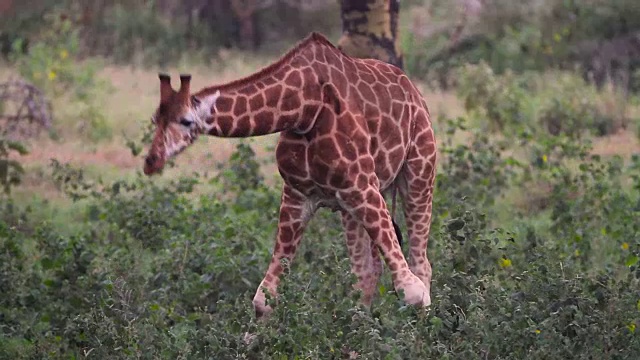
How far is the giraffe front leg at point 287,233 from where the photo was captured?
21.2 feet

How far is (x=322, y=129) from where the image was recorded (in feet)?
20.4

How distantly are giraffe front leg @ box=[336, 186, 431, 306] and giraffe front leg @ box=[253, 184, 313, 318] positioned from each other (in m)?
0.27

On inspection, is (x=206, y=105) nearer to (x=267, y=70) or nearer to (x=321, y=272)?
(x=267, y=70)

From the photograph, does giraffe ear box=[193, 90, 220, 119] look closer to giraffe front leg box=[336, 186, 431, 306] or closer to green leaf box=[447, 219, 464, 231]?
giraffe front leg box=[336, 186, 431, 306]

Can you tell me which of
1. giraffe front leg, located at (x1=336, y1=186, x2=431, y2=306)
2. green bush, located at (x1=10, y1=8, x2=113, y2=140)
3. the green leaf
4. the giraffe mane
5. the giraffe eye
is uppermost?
the giraffe mane

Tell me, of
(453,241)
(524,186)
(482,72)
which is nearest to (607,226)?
(524,186)

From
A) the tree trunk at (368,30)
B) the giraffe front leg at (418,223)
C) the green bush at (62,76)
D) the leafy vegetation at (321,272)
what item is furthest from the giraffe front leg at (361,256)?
the green bush at (62,76)

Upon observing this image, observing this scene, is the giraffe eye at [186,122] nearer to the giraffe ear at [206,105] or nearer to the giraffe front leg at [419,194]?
the giraffe ear at [206,105]

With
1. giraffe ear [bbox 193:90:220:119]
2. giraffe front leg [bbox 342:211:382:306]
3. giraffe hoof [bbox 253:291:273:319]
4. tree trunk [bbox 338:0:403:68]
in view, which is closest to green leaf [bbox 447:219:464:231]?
giraffe front leg [bbox 342:211:382:306]

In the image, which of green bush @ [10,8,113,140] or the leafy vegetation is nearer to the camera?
the leafy vegetation

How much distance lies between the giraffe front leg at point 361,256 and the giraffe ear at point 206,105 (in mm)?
1429

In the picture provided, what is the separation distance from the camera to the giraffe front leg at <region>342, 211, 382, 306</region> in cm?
707

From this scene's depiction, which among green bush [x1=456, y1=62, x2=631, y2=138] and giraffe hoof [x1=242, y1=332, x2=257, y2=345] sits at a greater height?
giraffe hoof [x1=242, y1=332, x2=257, y2=345]

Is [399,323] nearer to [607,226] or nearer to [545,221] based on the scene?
[607,226]
